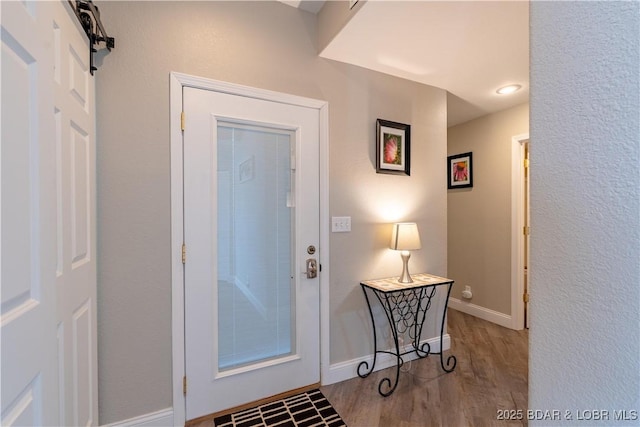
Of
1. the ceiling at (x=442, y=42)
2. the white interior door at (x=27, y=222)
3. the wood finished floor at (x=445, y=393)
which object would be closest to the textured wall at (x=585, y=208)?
the white interior door at (x=27, y=222)

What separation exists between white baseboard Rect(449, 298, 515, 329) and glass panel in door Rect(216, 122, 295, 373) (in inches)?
96.5

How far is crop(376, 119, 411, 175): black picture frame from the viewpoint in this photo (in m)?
2.29

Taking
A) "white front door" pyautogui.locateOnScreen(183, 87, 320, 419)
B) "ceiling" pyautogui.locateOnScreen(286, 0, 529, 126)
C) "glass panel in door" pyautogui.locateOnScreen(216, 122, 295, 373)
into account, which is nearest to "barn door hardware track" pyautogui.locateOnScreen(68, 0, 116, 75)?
"white front door" pyautogui.locateOnScreen(183, 87, 320, 419)

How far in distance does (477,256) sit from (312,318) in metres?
2.38

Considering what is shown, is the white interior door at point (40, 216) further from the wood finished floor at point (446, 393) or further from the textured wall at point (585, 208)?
the wood finished floor at point (446, 393)

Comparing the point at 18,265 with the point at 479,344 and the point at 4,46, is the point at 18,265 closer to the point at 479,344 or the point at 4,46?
the point at 4,46

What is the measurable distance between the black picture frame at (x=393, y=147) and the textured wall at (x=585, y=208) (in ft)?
5.51

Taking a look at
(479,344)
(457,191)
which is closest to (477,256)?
(457,191)

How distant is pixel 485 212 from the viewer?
3.33m

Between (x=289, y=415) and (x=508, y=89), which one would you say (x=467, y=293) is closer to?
(x=508, y=89)

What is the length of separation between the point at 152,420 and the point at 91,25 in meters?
2.04

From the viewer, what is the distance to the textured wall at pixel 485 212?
310 centimetres

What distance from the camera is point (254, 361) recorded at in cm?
189

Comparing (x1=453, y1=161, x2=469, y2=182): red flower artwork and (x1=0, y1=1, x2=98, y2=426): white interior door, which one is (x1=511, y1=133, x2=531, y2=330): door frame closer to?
(x1=453, y1=161, x2=469, y2=182): red flower artwork
